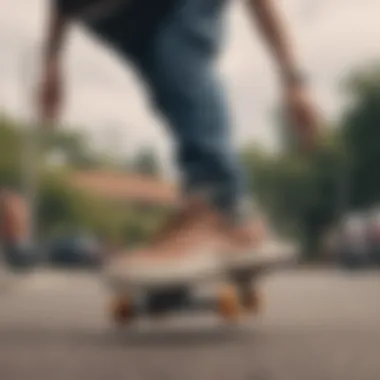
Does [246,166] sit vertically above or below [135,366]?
above

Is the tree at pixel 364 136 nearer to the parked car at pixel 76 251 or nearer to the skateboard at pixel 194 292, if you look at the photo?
the skateboard at pixel 194 292

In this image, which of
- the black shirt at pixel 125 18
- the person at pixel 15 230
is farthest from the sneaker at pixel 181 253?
the black shirt at pixel 125 18

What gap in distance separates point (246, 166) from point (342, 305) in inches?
8.1

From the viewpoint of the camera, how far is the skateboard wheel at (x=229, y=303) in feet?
3.02

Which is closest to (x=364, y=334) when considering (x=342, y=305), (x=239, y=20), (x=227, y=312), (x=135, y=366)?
(x=342, y=305)

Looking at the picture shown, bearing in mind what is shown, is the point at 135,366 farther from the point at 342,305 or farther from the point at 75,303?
the point at 342,305

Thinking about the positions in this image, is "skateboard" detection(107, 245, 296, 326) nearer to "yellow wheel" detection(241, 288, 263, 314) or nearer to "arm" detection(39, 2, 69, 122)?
"yellow wheel" detection(241, 288, 263, 314)

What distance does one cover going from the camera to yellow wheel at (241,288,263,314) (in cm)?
91

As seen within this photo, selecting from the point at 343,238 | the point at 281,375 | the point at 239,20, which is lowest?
the point at 281,375

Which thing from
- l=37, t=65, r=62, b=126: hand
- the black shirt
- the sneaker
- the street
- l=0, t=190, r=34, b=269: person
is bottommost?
the street

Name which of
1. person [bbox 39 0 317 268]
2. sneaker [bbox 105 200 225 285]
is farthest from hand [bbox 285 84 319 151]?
sneaker [bbox 105 200 225 285]

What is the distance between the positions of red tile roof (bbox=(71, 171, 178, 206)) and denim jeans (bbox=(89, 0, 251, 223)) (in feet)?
0.08

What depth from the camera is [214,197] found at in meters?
0.97

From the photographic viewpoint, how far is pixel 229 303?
0.93 m
